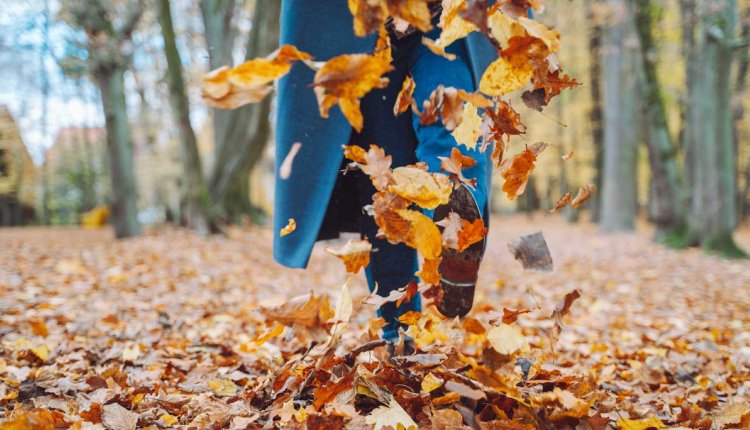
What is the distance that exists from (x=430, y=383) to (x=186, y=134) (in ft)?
23.2

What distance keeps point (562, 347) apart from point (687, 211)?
25.2 ft

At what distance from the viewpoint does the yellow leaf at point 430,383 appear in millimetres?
1165

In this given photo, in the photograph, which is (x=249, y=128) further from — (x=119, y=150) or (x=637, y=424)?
(x=637, y=424)

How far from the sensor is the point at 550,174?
20875 mm

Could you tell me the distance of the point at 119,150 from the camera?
23.6 feet

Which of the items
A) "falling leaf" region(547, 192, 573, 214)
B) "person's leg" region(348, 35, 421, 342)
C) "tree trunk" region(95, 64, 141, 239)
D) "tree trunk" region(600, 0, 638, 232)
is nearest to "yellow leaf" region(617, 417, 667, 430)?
"falling leaf" region(547, 192, 573, 214)

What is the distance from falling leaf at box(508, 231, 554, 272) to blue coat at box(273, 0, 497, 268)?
545 mm

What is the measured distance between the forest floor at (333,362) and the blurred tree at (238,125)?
10.9ft

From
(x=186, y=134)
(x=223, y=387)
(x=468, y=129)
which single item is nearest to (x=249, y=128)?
(x=186, y=134)

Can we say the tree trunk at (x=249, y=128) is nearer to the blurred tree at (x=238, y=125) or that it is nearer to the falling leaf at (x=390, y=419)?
the blurred tree at (x=238, y=125)

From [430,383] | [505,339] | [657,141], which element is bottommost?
[430,383]

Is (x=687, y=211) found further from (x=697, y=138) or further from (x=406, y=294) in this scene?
(x=406, y=294)

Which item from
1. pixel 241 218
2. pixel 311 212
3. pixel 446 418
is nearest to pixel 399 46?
pixel 311 212

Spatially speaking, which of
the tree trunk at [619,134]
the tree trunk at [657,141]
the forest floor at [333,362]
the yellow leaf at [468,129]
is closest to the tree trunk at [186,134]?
the forest floor at [333,362]
